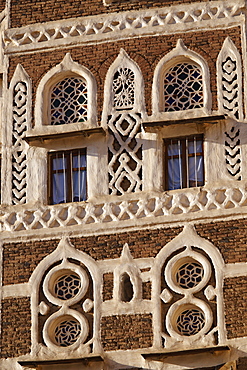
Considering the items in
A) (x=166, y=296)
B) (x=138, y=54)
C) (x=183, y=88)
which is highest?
(x=138, y=54)

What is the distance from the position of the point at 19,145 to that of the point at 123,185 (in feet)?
5.52

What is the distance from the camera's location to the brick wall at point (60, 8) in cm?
2372

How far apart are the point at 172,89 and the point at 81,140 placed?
4.70 ft

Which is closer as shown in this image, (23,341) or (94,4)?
(23,341)

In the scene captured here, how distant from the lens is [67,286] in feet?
73.5

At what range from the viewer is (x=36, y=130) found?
23.3 m

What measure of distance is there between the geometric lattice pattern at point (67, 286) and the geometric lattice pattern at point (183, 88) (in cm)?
266

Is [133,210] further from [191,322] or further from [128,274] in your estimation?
[191,322]

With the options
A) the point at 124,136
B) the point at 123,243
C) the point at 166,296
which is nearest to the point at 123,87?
the point at 124,136

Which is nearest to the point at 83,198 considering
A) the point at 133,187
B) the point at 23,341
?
the point at 133,187

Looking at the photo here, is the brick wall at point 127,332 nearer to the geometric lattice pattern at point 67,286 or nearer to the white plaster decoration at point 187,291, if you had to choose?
the white plaster decoration at point 187,291

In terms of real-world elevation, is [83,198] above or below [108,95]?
below

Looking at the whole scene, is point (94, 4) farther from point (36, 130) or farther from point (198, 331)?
point (198, 331)

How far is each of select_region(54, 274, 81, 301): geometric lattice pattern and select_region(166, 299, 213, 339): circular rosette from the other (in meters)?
1.37
